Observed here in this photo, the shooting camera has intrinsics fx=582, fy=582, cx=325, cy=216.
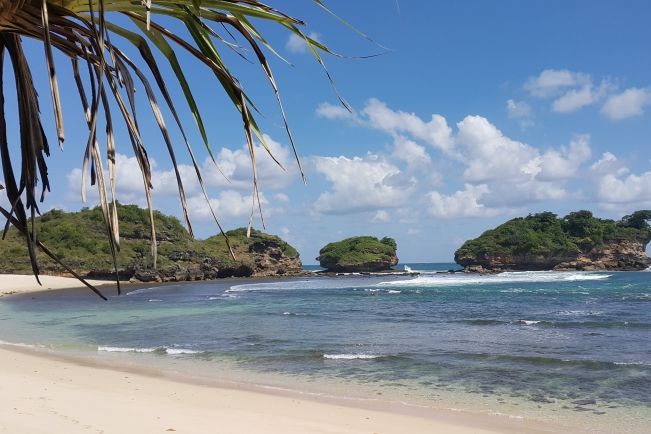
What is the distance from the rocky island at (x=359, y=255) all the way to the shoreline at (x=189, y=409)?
260ft

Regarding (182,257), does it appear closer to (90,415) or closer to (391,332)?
(391,332)

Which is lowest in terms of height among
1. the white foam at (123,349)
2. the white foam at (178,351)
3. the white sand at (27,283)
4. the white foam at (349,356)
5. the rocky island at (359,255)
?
the white foam at (349,356)

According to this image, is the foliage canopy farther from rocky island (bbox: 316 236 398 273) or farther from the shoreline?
the shoreline

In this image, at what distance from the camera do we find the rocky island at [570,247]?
80375mm

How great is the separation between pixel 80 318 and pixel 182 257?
42.1 meters

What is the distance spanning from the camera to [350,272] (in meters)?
90.8

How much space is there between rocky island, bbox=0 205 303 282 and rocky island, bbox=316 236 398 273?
13680 mm

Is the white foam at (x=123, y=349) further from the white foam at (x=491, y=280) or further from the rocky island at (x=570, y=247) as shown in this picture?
the rocky island at (x=570, y=247)

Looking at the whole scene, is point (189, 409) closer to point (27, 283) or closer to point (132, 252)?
point (27, 283)

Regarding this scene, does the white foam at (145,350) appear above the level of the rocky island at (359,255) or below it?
below

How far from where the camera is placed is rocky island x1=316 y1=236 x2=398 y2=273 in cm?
9000

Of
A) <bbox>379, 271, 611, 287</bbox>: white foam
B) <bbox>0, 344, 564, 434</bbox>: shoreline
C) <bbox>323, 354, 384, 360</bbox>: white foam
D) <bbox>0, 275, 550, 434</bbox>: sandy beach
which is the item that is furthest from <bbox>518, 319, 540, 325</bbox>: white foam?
<bbox>379, 271, 611, 287</bbox>: white foam

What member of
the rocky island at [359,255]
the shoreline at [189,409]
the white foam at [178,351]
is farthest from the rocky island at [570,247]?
the shoreline at [189,409]

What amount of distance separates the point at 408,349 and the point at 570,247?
72667mm
